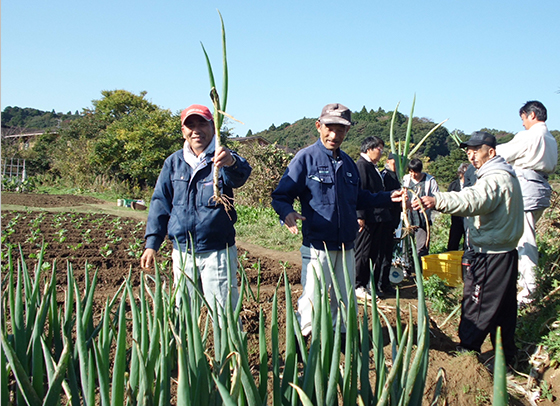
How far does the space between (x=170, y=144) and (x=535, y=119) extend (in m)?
16.9

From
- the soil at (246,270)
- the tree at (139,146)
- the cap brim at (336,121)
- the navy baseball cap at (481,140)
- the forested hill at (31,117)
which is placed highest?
the forested hill at (31,117)

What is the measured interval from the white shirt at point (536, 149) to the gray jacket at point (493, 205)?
1271mm

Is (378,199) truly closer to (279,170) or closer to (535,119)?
(535,119)

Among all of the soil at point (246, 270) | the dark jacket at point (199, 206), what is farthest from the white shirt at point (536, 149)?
the dark jacket at point (199, 206)

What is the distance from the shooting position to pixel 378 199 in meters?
3.01

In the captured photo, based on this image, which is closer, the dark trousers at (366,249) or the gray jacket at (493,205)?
the gray jacket at (493,205)

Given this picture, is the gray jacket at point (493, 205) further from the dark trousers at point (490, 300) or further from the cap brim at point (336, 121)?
the cap brim at point (336, 121)

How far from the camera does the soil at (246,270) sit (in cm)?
242

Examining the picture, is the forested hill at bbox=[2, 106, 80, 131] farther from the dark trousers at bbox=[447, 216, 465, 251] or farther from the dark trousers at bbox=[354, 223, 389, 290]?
the dark trousers at bbox=[354, 223, 389, 290]

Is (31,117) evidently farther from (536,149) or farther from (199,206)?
(536,149)

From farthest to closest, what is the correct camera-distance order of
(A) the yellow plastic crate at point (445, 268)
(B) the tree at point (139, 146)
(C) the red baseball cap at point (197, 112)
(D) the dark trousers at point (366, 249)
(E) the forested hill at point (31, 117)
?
1. (E) the forested hill at point (31, 117)
2. (B) the tree at point (139, 146)
3. (A) the yellow plastic crate at point (445, 268)
4. (D) the dark trousers at point (366, 249)
5. (C) the red baseball cap at point (197, 112)

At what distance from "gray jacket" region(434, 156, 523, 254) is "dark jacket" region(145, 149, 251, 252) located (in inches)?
47.0

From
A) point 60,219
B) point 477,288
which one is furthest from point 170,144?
point 477,288

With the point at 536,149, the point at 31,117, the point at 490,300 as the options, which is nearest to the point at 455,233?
the point at 536,149
